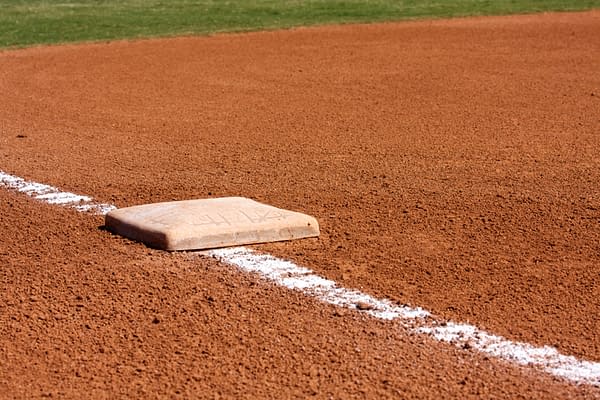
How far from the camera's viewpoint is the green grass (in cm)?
1243

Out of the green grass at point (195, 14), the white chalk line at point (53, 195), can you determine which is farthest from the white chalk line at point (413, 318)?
the green grass at point (195, 14)

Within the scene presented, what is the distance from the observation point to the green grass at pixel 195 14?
1243 centimetres

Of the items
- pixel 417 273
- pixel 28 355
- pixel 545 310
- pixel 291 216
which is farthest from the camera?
pixel 291 216

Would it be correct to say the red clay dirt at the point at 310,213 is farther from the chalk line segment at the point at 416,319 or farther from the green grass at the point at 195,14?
the green grass at the point at 195,14

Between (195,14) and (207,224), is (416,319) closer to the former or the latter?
(207,224)

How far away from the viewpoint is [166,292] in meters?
3.79

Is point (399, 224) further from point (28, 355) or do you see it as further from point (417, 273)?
point (28, 355)

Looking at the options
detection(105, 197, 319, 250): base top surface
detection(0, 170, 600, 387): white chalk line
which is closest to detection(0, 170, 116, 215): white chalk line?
detection(105, 197, 319, 250): base top surface

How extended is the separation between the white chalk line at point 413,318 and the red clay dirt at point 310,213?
6 cm

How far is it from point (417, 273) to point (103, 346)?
130 cm

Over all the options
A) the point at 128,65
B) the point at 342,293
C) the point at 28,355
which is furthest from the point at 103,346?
the point at 128,65

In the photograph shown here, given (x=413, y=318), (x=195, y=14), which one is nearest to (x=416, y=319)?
(x=413, y=318)

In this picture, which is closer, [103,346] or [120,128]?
[103,346]

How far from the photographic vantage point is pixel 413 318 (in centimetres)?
352
